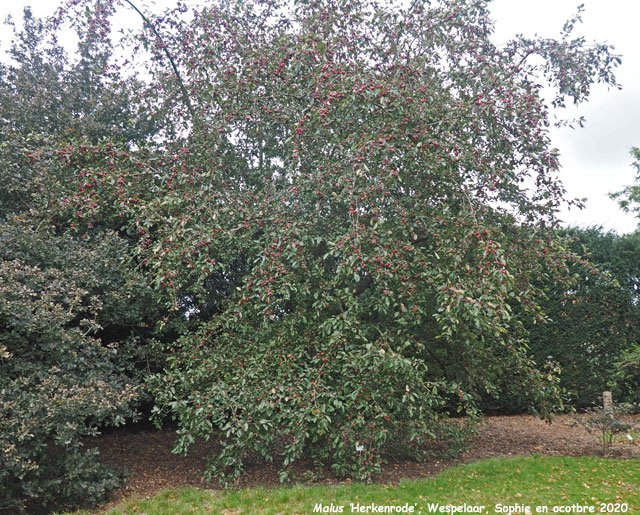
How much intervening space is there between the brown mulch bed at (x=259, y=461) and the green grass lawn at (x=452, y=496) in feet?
1.31

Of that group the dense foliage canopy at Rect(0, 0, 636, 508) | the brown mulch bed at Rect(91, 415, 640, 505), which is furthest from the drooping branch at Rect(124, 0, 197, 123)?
the brown mulch bed at Rect(91, 415, 640, 505)

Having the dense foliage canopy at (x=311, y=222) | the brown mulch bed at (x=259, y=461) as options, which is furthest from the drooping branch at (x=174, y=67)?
the brown mulch bed at (x=259, y=461)

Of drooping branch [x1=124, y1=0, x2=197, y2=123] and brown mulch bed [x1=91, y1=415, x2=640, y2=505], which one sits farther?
drooping branch [x1=124, y1=0, x2=197, y2=123]

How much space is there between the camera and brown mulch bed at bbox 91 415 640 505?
559 cm

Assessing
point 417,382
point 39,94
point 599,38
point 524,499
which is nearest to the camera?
point 524,499

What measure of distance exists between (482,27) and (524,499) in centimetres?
604

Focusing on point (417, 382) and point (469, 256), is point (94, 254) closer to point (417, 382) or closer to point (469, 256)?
point (417, 382)

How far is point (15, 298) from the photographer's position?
187 inches

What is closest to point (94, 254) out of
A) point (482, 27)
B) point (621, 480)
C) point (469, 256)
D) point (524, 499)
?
point (469, 256)

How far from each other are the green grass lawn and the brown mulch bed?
399 millimetres

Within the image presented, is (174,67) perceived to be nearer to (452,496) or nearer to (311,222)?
(311,222)

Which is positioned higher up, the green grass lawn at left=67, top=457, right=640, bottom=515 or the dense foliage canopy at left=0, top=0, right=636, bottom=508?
the dense foliage canopy at left=0, top=0, right=636, bottom=508

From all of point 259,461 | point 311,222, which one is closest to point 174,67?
point 311,222

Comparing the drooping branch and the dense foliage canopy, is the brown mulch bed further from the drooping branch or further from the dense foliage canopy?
the drooping branch
